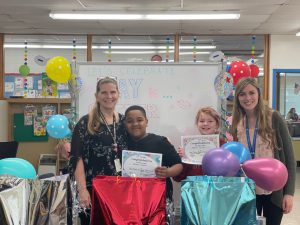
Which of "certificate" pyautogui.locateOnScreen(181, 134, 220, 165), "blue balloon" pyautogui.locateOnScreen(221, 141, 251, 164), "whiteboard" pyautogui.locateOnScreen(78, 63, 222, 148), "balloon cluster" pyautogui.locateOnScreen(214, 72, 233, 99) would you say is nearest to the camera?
"blue balloon" pyautogui.locateOnScreen(221, 141, 251, 164)

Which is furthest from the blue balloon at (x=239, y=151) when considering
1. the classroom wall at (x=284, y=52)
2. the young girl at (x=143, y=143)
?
the classroom wall at (x=284, y=52)

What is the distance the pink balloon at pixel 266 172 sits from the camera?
1.90m

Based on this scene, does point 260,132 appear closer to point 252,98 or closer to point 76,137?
point 252,98

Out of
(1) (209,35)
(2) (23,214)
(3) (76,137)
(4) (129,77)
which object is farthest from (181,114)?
(1) (209,35)

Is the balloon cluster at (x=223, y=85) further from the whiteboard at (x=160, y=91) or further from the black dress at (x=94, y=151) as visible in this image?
the black dress at (x=94, y=151)

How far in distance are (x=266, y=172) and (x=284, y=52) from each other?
245 inches

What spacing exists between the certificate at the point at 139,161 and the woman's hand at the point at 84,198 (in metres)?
0.25

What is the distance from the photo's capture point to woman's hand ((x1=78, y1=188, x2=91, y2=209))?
88.5 inches

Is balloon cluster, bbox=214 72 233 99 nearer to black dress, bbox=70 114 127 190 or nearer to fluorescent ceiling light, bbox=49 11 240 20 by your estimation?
black dress, bbox=70 114 127 190

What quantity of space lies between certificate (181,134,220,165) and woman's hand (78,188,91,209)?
0.66 meters

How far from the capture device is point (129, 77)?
305 cm

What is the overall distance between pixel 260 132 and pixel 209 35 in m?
5.79

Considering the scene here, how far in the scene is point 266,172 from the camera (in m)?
1.89

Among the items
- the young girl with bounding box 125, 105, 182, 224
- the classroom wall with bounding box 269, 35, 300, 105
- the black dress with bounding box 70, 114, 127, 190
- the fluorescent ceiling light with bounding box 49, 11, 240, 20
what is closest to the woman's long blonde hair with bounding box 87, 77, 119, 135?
the black dress with bounding box 70, 114, 127, 190
